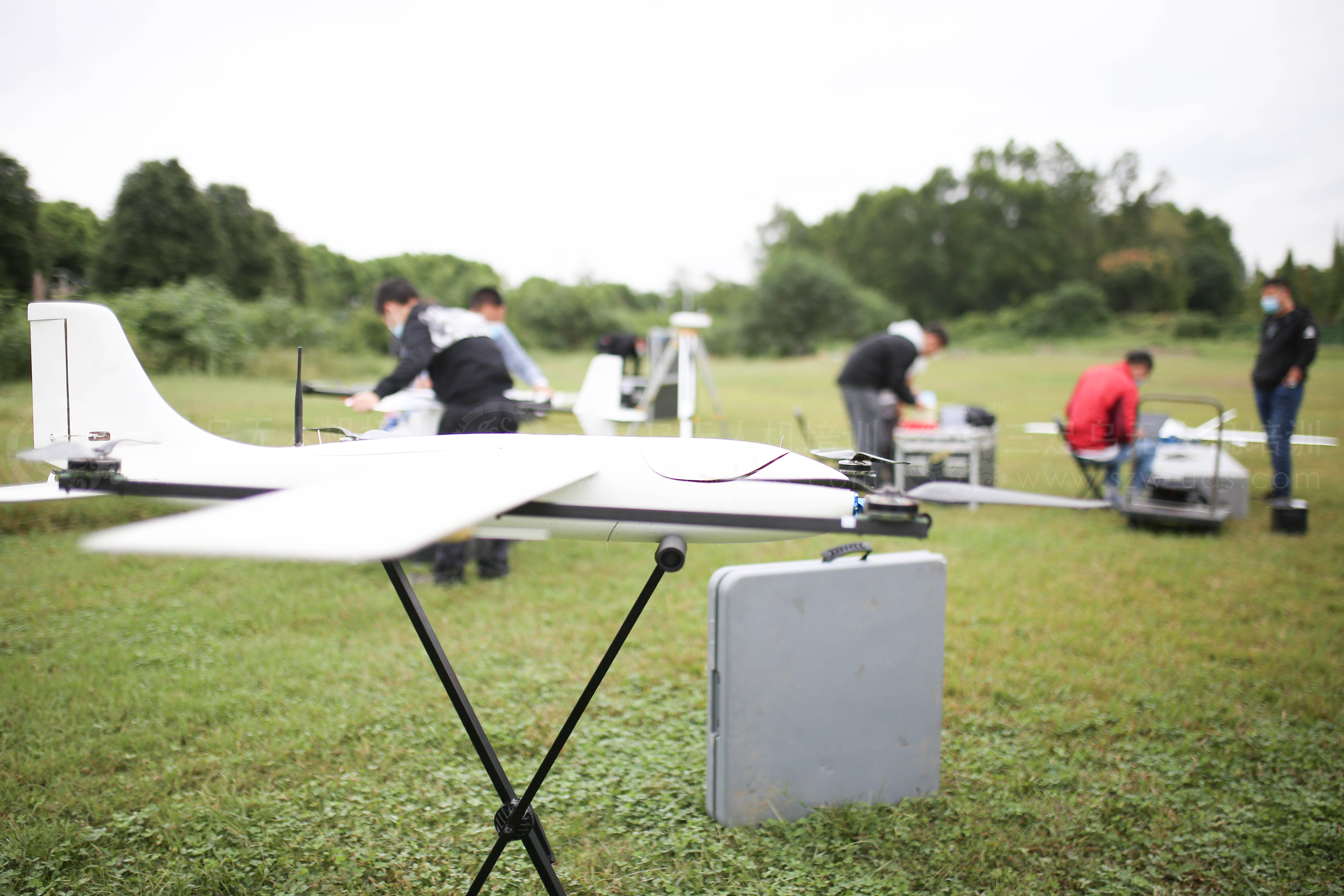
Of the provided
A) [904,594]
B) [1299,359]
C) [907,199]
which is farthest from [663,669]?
[907,199]

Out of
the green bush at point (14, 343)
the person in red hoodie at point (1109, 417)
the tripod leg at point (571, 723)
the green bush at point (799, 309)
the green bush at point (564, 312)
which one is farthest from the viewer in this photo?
the green bush at point (799, 309)

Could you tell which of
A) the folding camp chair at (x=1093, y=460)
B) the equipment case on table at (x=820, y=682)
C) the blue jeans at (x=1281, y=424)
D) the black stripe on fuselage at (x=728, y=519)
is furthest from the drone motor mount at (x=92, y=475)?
the blue jeans at (x=1281, y=424)

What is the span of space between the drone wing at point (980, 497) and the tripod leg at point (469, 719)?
1.09m

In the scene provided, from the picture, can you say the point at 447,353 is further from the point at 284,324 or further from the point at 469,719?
the point at 469,719

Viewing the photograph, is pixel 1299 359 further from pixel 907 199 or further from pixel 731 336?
pixel 907 199

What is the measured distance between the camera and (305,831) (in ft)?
7.28

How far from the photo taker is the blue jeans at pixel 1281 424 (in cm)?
604

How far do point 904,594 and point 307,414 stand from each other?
1888mm

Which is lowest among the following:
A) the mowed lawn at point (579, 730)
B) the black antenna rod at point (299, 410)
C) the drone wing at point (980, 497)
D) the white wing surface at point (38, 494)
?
the mowed lawn at point (579, 730)

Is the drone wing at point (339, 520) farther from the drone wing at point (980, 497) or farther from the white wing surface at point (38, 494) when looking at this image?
the drone wing at point (980, 497)

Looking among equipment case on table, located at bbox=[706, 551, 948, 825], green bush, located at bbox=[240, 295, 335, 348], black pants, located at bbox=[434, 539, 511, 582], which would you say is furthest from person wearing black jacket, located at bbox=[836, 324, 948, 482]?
green bush, located at bbox=[240, 295, 335, 348]

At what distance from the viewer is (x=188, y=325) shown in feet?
11.5

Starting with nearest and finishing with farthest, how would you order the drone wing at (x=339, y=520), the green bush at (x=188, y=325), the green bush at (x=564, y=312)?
1. the drone wing at (x=339, y=520)
2. the green bush at (x=188, y=325)
3. the green bush at (x=564, y=312)

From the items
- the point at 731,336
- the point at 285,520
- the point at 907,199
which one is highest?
the point at 907,199
